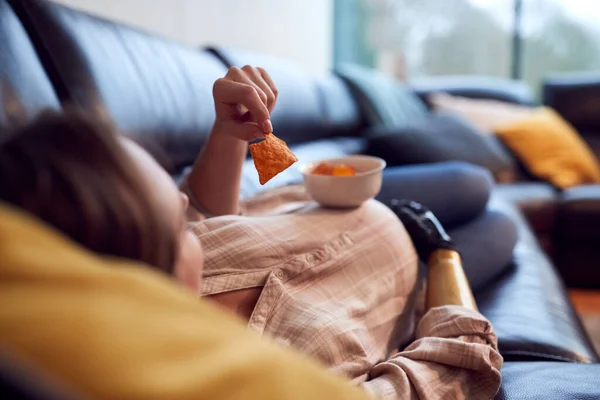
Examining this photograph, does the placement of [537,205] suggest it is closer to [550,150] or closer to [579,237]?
[579,237]

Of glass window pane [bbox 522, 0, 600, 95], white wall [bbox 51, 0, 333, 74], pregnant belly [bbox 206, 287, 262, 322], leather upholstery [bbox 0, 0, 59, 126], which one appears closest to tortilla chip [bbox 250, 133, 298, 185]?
pregnant belly [bbox 206, 287, 262, 322]

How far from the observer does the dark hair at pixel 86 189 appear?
334 mm

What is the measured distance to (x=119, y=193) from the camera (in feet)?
1.15

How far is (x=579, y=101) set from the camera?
2990 millimetres

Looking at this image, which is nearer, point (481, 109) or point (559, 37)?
point (481, 109)

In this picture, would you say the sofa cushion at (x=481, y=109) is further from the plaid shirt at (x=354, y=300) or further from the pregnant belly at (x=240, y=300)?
the pregnant belly at (x=240, y=300)

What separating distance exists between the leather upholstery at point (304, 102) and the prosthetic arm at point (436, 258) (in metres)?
0.42

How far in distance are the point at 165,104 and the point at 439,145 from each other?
1409 mm

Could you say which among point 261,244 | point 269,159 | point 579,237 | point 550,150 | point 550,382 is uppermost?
point 269,159

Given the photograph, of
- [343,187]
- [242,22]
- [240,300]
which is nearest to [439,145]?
[242,22]

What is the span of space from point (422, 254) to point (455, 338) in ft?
1.03

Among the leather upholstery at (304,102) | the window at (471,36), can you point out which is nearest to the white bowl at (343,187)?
the leather upholstery at (304,102)

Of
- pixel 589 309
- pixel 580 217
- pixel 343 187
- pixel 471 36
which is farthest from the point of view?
pixel 471 36

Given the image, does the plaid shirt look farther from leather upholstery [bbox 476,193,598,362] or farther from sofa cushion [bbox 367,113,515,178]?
sofa cushion [bbox 367,113,515,178]
